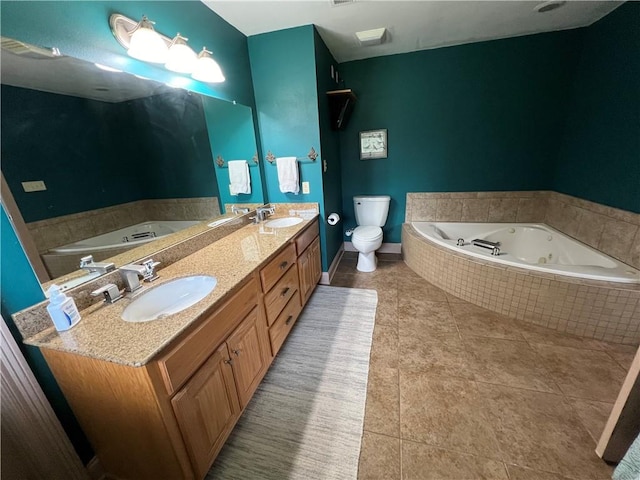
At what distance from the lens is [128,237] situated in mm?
1295

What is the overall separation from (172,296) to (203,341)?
0.42 meters

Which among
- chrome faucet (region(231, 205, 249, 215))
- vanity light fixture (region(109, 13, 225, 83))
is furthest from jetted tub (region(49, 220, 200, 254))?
vanity light fixture (region(109, 13, 225, 83))

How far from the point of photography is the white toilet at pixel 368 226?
2748 mm

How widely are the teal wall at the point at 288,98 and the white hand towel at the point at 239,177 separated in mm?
306

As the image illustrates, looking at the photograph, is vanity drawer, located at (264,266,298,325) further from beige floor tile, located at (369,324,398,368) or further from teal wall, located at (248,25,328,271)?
teal wall, located at (248,25,328,271)

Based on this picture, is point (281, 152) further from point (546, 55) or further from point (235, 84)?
point (546, 55)

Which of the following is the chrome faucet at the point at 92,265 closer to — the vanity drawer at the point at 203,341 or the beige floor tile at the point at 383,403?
the vanity drawer at the point at 203,341

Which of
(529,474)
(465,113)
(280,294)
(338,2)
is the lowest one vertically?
(529,474)

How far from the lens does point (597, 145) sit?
216cm

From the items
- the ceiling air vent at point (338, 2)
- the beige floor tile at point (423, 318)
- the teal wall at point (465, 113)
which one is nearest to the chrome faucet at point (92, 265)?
the beige floor tile at point (423, 318)

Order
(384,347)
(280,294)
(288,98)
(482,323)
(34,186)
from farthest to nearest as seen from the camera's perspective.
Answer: (288,98) < (482,323) < (384,347) < (280,294) < (34,186)

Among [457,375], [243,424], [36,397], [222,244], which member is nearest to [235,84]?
[222,244]

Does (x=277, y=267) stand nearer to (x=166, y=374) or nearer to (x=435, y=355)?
(x=166, y=374)

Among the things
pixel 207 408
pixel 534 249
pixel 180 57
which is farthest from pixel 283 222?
pixel 534 249
